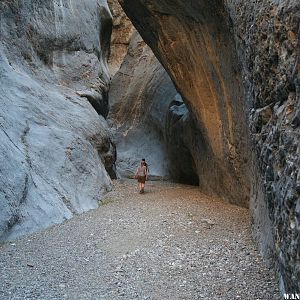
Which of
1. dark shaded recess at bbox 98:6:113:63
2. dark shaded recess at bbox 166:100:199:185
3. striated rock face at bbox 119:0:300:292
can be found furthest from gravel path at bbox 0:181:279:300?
dark shaded recess at bbox 98:6:113:63

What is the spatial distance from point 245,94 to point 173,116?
12381 mm

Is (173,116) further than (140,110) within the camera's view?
No

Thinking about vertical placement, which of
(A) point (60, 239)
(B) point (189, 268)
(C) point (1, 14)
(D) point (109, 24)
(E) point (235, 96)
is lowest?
(A) point (60, 239)

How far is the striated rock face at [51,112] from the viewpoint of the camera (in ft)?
30.0

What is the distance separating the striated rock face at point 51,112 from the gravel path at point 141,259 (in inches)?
35.3

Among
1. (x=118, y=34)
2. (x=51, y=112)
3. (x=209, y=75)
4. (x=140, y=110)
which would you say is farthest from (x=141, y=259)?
(x=118, y=34)

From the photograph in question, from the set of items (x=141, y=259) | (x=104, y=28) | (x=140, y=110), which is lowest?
(x=141, y=259)

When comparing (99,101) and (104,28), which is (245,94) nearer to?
(99,101)

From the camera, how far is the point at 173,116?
770 inches

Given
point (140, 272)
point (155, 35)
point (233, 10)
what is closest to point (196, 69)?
point (155, 35)

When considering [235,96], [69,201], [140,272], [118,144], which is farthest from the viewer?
[118,144]

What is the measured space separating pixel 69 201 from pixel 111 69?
2215cm

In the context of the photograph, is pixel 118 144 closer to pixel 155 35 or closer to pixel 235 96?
pixel 155 35

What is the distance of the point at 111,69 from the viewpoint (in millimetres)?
31312
